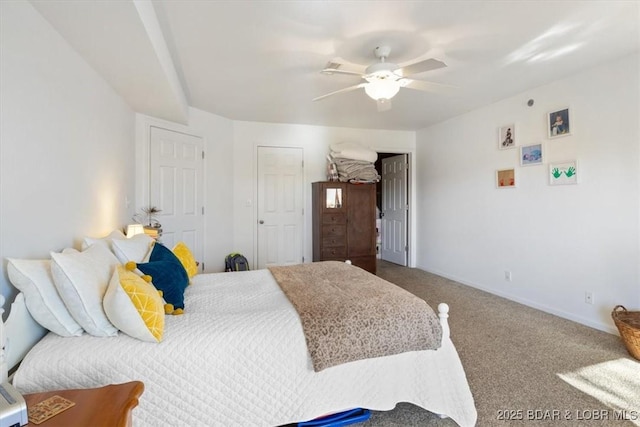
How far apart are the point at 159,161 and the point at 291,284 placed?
251 cm

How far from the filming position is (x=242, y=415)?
1.36 m

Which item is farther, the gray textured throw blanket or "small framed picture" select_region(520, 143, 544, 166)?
"small framed picture" select_region(520, 143, 544, 166)

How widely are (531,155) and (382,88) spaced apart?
2.15 metres

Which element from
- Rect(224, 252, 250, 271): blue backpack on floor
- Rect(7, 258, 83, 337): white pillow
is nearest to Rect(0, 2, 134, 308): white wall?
Rect(7, 258, 83, 337): white pillow

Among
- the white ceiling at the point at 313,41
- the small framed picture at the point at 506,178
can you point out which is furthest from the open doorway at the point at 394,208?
the white ceiling at the point at 313,41

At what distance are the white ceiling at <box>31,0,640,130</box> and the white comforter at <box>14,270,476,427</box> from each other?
1.65 meters

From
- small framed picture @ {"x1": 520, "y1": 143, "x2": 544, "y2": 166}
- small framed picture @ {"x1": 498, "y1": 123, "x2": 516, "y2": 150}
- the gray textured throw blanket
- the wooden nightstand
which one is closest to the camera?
the wooden nightstand

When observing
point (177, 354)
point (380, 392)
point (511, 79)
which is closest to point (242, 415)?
point (177, 354)

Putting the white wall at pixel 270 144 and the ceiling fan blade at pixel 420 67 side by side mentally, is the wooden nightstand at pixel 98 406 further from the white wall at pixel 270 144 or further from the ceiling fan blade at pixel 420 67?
the white wall at pixel 270 144

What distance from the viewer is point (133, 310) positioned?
1.27 meters

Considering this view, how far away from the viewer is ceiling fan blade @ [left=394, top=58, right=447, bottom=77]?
209cm

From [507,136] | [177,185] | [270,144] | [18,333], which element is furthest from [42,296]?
[507,136]

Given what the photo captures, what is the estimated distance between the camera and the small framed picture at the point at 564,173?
116 inches

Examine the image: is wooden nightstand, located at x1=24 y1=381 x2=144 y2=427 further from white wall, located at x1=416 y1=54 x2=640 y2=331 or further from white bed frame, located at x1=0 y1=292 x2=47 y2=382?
white wall, located at x1=416 y1=54 x2=640 y2=331
